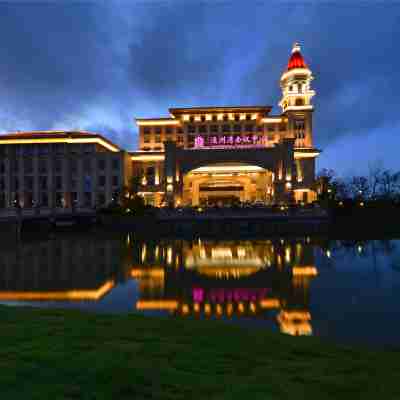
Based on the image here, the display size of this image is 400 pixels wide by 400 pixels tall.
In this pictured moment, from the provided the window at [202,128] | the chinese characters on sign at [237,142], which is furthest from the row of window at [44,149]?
the chinese characters on sign at [237,142]

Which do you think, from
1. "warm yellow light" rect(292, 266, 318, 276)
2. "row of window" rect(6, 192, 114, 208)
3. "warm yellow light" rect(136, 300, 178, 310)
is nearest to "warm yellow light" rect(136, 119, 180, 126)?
"row of window" rect(6, 192, 114, 208)

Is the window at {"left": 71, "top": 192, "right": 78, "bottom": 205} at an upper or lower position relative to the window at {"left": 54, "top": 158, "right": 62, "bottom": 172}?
lower

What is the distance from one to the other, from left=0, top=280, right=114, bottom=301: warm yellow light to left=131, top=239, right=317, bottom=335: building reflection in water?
1.64 meters

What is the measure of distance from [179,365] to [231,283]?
8.22 meters

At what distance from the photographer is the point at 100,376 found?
4.80 m

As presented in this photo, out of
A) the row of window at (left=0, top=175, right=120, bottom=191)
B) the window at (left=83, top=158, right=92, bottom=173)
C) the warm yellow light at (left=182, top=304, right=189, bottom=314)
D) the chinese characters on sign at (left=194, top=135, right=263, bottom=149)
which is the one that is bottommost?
the warm yellow light at (left=182, top=304, right=189, bottom=314)

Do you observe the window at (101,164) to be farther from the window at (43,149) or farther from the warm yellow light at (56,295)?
the warm yellow light at (56,295)

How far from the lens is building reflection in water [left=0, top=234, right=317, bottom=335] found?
1009 cm

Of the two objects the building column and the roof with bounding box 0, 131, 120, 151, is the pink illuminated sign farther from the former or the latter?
the roof with bounding box 0, 131, 120, 151

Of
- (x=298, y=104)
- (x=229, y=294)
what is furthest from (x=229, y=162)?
(x=229, y=294)

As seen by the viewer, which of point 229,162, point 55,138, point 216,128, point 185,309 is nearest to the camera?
point 185,309

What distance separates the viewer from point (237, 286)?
502 inches

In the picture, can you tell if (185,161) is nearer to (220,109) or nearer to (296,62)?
(220,109)

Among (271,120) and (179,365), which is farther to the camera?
(271,120)
